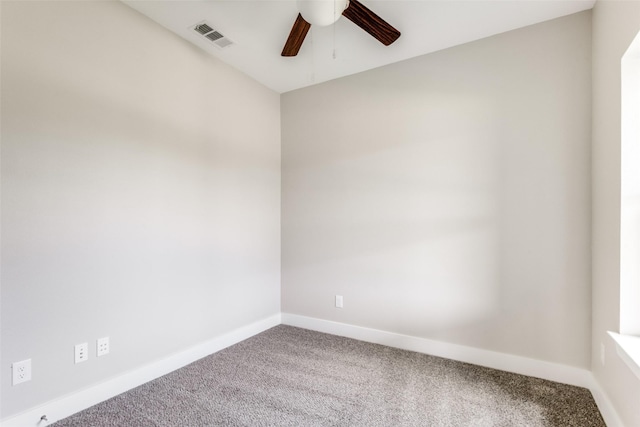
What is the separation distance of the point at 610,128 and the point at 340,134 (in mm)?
2015

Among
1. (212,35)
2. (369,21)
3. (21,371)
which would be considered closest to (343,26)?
(369,21)

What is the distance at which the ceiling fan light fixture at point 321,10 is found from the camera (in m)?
1.57

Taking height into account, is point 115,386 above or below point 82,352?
below

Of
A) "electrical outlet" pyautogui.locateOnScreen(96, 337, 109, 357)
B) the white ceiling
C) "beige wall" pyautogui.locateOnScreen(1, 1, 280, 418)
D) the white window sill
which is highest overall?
the white ceiling

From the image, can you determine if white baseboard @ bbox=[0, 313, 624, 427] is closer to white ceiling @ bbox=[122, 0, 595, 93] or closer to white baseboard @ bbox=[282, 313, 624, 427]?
white baseboard @ bbox=[282, 313, 624, 427]

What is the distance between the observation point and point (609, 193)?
1.72 m

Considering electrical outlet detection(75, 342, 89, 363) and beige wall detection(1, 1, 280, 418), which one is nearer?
beige wall detection(1, 1, 280, 418)

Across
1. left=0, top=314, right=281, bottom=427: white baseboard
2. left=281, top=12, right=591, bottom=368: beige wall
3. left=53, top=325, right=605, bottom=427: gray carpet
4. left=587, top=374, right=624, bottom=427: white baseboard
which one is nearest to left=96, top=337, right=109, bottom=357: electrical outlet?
left=0, top=314, right=281, bottom=427: white baseboard

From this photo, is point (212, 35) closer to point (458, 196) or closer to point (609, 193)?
point (458, 196)

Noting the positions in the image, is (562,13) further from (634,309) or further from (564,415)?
(564,415)

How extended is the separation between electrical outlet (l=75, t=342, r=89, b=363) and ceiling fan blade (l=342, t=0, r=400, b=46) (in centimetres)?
255

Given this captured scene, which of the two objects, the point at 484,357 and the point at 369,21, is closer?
the point at 369,21

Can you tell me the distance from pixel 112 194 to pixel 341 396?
2.01 metres

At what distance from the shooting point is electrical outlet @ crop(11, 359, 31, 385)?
156cm
